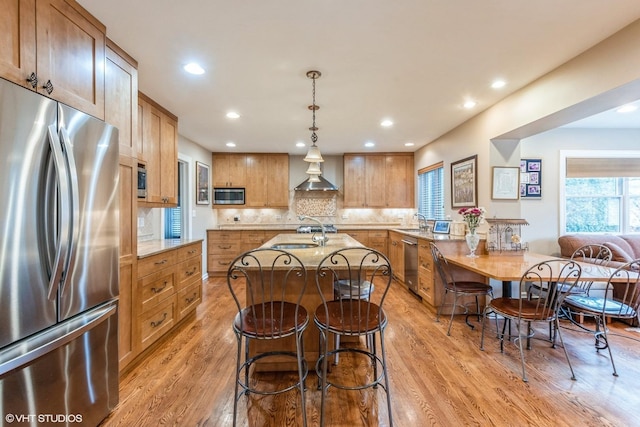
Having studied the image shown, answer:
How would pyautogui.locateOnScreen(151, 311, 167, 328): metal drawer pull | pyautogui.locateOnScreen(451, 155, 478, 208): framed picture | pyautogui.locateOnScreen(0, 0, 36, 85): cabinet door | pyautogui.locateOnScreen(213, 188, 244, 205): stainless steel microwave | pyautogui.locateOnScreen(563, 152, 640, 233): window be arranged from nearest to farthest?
pyautogui.locateOnScreen(0, 0, 36, 85): cabinet door
pyautogui.locateOnScreen(151, 311, 167, 328): metal drawer pull
pyautogui.locateOnScreen(451, 155, 478, 208): framed picture
pyautogui.locateOnScreen(563, 152, 640, 233): window
pyautogui.locateOnScreen(213, 188, 244, 205): stainless steel microwave

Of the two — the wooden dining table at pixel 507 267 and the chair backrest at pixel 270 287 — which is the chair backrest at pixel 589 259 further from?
the chair backrest at pixel 270 287

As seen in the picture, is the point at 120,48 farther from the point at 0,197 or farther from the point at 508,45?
the point at 508,45

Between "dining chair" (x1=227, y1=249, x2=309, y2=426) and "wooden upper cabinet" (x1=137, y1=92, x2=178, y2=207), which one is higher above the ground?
"wooden upper cabinet" (x1=137, y1=92, x2=178, y2=207)

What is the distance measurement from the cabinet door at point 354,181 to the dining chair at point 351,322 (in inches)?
130

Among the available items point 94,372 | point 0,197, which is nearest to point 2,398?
point 94,372

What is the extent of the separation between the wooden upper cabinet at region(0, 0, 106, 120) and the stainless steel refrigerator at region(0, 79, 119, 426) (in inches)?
6.3

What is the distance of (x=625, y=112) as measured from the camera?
3.42 meters

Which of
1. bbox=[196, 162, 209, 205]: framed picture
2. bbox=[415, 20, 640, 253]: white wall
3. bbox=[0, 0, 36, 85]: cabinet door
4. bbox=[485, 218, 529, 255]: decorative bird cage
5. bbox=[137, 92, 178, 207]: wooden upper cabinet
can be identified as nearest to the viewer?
bbox=[0, 0, 36, 85]: cabinet door

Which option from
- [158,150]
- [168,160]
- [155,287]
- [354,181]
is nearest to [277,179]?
[354,181]

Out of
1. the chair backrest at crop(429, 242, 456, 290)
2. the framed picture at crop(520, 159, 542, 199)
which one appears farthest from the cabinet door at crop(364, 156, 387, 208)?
the chair backrest at crop(429, 242, 456, 290)

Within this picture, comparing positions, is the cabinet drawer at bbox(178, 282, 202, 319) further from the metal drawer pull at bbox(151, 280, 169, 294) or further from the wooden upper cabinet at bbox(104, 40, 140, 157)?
the wooden upper cabinet at bbox(104, 40, 140, 157)

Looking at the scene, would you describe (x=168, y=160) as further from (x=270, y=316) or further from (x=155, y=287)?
(x=270, y=316)

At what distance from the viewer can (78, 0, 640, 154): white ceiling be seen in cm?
165

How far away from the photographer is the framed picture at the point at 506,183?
317 centimetres
